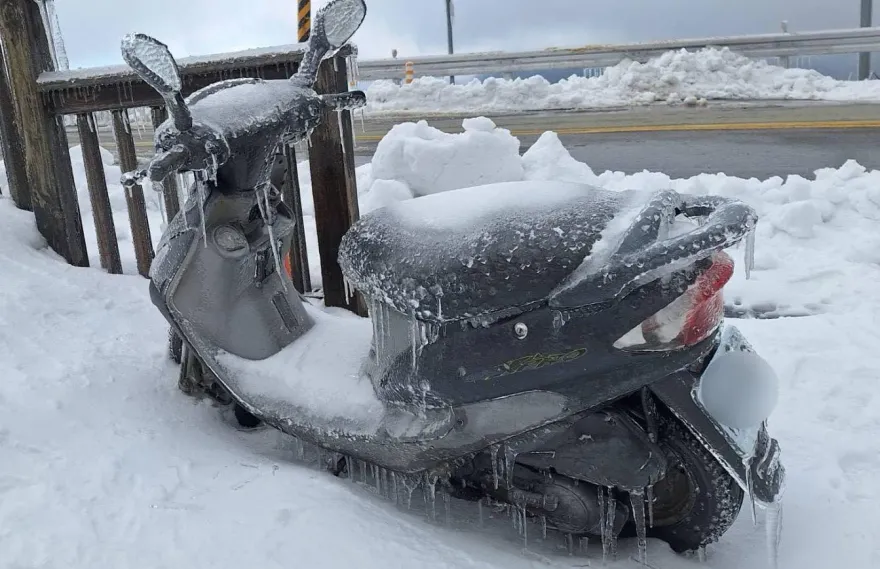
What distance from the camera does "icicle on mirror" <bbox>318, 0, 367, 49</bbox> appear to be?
2580 mm

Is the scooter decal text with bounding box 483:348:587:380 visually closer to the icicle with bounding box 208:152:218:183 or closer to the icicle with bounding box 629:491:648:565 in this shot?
the icicle with bounding box 629:491:648:565

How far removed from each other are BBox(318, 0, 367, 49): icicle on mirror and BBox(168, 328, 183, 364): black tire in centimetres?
129

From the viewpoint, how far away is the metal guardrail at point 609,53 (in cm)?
1545

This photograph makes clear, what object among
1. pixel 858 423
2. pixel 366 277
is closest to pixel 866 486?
pixel 858 423

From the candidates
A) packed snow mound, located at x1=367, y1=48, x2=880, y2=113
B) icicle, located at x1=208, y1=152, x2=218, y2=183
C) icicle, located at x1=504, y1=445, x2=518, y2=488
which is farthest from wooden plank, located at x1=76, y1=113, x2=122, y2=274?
packed snow mound, located at x1=367, y1=48, x2=880, y2=113

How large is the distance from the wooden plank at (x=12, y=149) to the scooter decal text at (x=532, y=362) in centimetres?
334

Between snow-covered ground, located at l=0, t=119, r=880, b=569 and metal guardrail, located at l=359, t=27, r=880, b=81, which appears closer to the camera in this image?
snow-covered ground, located at l=0, t=119, r=880, b=569

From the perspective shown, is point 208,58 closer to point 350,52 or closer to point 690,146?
point 350,52

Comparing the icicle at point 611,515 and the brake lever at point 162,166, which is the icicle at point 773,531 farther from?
the brake lever at point 162,166

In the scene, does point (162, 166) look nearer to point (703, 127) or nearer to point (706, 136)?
point (706, 136)

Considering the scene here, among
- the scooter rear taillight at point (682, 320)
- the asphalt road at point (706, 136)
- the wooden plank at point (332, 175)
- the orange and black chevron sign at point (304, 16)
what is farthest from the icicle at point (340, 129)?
the orange and black chevron sign at point (304, 16)

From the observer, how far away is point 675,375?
6.63 ft

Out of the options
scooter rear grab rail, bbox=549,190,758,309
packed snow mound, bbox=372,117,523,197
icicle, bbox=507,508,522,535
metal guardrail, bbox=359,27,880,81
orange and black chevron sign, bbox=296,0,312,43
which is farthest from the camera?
metal guardrail, bbox=359,27,880,81

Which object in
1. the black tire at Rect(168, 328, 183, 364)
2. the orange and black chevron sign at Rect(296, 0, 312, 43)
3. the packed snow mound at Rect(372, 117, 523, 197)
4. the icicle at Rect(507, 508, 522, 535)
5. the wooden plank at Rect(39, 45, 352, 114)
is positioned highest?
the orange and black chevron sign at Rect(296, 0, 312, 43)
